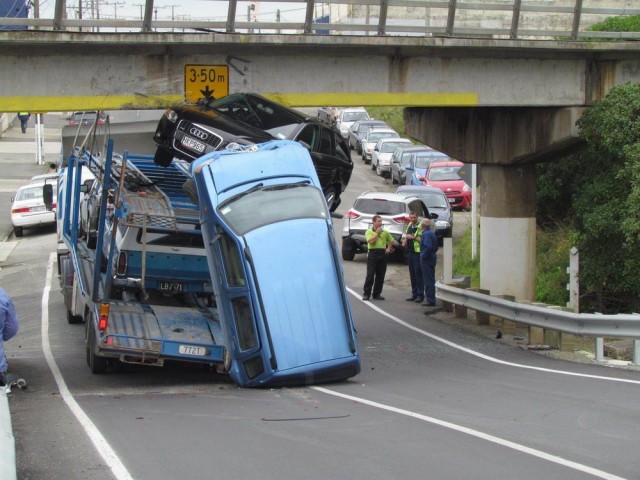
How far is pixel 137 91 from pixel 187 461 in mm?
10073

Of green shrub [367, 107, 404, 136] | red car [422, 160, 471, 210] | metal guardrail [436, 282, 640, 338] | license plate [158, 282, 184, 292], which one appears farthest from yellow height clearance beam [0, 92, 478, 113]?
green shrub [367, 107, 404, 136]

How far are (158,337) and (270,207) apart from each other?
2.23m

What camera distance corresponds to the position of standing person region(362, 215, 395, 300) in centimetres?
2333

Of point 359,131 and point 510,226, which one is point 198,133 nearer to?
point 510,226

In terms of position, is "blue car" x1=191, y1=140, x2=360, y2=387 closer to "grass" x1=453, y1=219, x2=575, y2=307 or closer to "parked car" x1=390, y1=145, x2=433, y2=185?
"grass" x1=453, y1=219, x2=575, y2=307

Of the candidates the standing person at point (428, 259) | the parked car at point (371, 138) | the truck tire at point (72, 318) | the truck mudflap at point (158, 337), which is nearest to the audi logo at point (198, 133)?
the truck mudflap at point (158, 337)

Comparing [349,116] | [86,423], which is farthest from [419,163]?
[86,423]

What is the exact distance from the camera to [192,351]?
45.8 feet

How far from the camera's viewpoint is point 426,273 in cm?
2323

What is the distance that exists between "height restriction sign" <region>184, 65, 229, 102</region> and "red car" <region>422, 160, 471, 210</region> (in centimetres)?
2068

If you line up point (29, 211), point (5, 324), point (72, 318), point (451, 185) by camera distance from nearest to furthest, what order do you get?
point (5, 324)
point (72, 318)
point (29, 211)
point (451, 185)

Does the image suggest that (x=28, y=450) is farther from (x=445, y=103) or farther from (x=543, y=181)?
(x=543, y=181)

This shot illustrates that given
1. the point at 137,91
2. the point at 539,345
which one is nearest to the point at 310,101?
the point at 137,91

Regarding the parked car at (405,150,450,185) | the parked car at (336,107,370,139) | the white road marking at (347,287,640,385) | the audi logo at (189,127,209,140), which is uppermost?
the parked car at (336,107,370,139)
